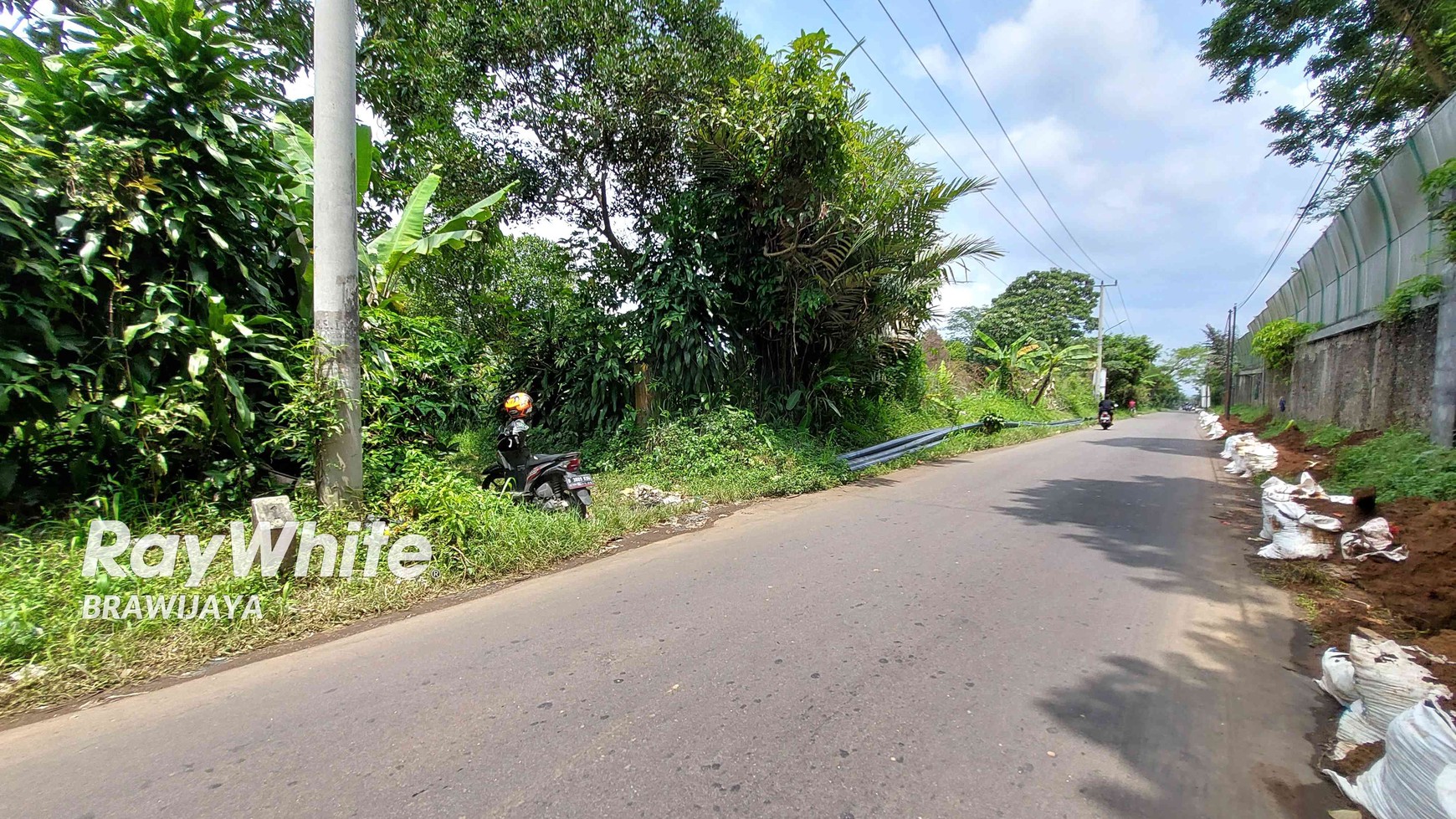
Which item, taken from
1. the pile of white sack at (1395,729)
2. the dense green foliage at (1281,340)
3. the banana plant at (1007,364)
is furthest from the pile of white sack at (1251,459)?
the banana plant at (1007,364)

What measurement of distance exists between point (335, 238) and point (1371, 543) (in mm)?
7849

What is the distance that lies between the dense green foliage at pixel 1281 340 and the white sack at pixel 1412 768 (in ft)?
50.7

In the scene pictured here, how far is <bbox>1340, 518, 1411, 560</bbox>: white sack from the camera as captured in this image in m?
4.06

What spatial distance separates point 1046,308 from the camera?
44.2m

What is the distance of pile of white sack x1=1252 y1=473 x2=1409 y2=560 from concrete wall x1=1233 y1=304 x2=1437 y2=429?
332 centimetres

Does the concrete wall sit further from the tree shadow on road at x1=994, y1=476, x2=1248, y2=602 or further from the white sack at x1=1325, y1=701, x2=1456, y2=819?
the white sack at x1=1325, y1=701, x2=1456, y2=819

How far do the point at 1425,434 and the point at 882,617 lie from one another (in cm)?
760

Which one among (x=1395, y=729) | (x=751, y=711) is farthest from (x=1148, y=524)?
(x=751, y=711)

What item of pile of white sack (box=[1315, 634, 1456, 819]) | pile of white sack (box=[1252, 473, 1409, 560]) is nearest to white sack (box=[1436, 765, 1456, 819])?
pile of white sack (box=[1315, 634, 1456, 819])

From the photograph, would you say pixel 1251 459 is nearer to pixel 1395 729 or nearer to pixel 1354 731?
pixel 1354 731

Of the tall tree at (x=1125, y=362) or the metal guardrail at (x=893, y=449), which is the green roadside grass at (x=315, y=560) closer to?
the metal guardrail at (x=893, y=449)

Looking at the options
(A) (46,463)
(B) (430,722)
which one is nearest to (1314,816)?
(B) (430,722)

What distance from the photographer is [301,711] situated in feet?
8.32

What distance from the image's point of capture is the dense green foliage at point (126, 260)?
346 centimetres
